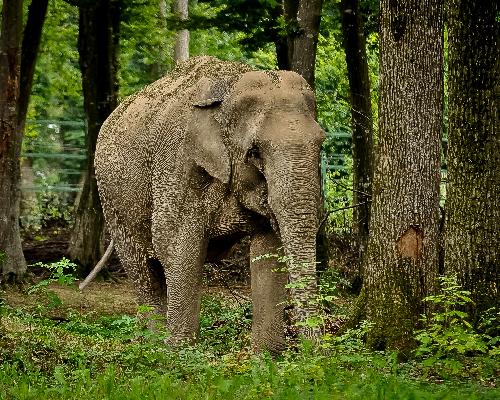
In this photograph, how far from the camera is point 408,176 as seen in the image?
12.3 meters

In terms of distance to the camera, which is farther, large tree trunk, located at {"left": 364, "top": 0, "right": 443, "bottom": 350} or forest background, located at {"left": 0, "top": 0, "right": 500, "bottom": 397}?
large tree trunk, located at {"left": 364, "top": 0, "right": 443, "bottom": 350}

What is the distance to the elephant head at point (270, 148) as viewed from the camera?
12312mm

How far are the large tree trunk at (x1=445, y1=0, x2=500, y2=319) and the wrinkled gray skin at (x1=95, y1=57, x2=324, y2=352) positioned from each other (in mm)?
1568

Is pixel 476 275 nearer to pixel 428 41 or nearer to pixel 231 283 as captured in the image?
pixel 428 41

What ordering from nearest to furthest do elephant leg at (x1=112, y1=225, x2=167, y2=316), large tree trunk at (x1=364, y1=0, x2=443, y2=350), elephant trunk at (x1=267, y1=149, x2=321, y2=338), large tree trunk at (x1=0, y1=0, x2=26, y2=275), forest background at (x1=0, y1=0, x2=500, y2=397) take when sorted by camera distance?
1. forest background at (x1=0, y1=0, x2=500, y2=397)
2. elephant trunk at (x1=267, y1=149, x2=321, y2=338)
3. large tree trunk at (x1=364, y1=0, x2=443, y2=350)
4. elephant leg at (x1=112, y1=225, x2=167, y2=316)
5. large tree trunk at (x1=0, y1=0, x2=26, y2=275)

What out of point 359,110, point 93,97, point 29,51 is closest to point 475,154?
point 359,110

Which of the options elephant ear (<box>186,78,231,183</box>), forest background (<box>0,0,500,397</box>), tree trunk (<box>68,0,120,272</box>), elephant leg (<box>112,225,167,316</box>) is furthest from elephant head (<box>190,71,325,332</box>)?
tree trunk (<box>68,0,120,272</box>)

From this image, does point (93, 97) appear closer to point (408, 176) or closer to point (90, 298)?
point (90, 298)

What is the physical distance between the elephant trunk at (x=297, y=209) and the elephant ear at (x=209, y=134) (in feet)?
2.65

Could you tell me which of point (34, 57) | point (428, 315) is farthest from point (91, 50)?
point (428, 315)

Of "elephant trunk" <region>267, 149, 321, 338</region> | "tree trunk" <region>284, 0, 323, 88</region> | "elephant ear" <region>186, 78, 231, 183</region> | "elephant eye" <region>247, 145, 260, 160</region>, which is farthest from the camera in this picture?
"tree trunk" <region>284, 0, 323, 88</region>

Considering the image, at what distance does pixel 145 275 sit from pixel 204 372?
5.48 m

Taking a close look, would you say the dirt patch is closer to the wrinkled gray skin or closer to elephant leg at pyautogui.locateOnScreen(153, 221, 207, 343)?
the wrinkled gray skin

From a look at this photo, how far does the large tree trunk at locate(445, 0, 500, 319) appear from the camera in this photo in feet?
43.2
